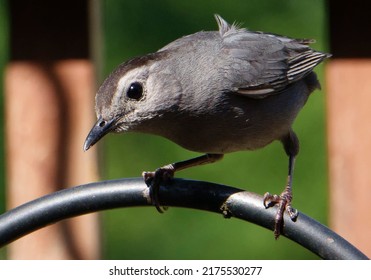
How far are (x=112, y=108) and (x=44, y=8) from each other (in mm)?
710

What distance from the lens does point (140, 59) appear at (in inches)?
132

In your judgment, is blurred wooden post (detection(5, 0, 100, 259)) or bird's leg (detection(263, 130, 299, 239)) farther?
blurred wooden post (detection(5, 0, 100, 259))

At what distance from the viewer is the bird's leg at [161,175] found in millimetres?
2985

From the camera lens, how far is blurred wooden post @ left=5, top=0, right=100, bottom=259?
3740mm

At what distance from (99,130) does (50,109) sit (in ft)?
2.11

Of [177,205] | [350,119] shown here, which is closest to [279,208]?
[177,205]

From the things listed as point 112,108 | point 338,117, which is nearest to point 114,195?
point 112,108

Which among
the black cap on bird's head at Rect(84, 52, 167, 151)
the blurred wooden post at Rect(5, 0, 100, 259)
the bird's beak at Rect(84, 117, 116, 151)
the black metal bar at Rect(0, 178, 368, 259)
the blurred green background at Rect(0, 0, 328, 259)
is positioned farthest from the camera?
the blurred green background at Rect(0, 0, 328, 259)

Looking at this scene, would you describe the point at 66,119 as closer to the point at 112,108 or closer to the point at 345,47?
the point at 112,108

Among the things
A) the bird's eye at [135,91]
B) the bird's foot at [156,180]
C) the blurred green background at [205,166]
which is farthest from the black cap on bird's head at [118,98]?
the blurred green background at [205,166]

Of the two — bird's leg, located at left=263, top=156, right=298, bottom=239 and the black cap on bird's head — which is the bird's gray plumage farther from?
bird's leg, located at left=263, top=156, right=298, bottom=239

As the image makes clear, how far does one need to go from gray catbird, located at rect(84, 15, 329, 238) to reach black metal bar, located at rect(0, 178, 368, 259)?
0.28ft

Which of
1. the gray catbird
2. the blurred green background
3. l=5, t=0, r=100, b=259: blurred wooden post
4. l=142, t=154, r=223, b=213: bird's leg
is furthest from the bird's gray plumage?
the blurred green background

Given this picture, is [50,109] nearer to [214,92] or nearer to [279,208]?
[214,92]
